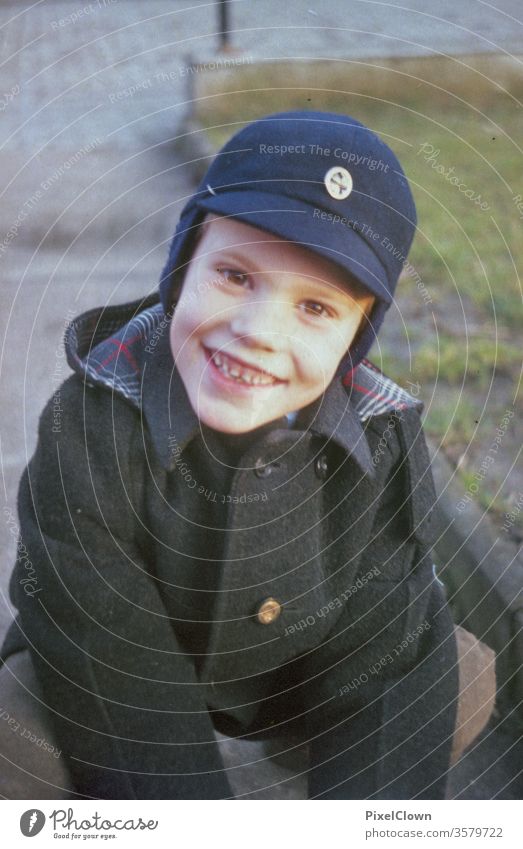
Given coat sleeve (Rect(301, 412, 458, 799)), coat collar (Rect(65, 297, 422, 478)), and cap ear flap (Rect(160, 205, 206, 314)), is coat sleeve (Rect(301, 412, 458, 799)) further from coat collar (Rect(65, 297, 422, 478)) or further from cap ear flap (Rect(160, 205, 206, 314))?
cap ear flap (Rect(160, 205, 206, 314))

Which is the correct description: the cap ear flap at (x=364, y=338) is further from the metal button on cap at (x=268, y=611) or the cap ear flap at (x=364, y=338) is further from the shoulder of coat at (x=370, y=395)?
the metal button on cap at (x=268, y=611)

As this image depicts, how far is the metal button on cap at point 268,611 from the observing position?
26.2 inches

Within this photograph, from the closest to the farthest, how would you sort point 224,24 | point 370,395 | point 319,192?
point 319,192
point 370,395
point 224,24

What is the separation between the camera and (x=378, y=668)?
0.72 metres

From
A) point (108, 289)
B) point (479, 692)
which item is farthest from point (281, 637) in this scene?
point (108, 289)

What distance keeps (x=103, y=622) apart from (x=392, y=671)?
0.72ft

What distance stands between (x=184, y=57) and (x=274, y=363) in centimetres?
38

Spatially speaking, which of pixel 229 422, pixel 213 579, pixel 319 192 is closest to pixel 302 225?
pixel 319 192

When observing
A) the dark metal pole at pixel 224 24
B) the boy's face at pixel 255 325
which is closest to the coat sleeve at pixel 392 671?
the boy's face at pixel 255 325

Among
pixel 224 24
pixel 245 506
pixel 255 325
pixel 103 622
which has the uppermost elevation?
pixel 224 24

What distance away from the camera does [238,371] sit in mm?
615

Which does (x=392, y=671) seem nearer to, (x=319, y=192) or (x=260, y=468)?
(x=260, y=468)

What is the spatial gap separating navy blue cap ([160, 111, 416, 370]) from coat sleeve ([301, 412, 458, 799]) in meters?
0.15
